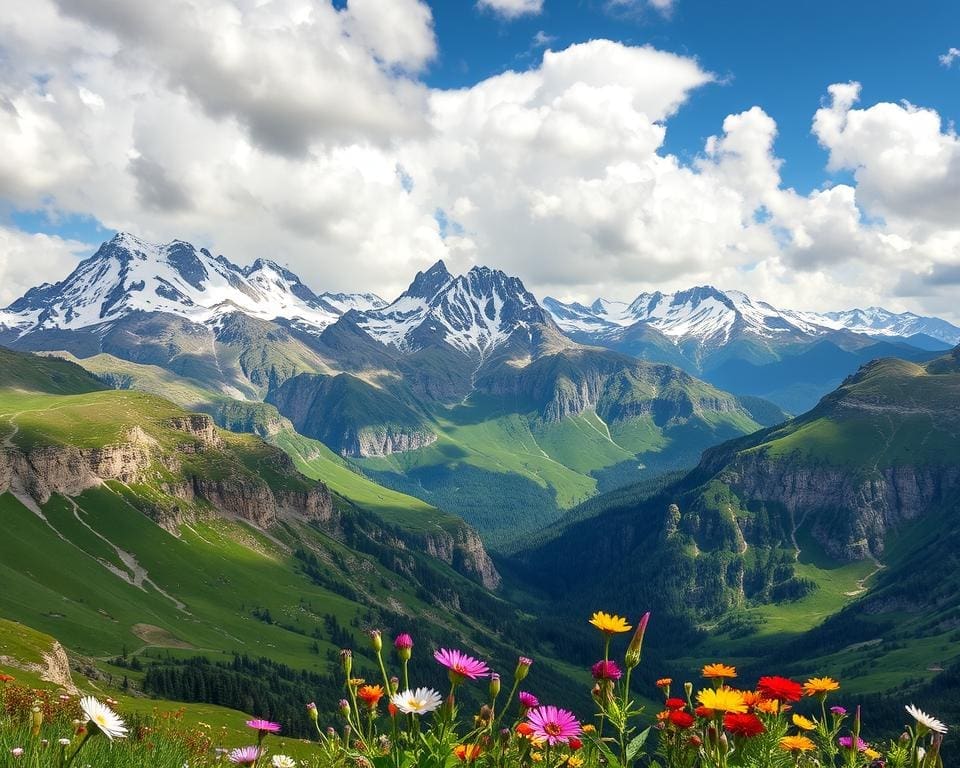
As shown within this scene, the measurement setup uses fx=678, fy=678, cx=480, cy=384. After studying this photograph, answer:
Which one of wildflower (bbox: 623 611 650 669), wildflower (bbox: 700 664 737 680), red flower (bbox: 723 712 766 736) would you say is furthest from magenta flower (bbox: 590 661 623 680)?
red flower (bbox: 723 712 766 736)

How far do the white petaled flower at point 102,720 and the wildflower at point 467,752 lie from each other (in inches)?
135

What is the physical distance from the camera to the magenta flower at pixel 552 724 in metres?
7.09

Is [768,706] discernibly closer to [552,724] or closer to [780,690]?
[780,690]

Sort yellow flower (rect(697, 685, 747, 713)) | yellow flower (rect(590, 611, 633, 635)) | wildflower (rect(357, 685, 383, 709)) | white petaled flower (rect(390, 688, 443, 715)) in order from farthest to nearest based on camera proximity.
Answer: yellow flower (rect(590, 611, 633, 635)) < wildflower (rect(357, 685, 383, 709)) < yellow flower (rect(697, 685, 747, 713)) < white petaled flower (rect(390, 688, 443, 715))

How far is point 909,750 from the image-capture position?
9.37 metres

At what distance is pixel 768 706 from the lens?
8.54 metres

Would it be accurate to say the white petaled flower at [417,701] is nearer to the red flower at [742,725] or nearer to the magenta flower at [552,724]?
the magenta flower at [552,724]

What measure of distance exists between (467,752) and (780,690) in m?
3.90

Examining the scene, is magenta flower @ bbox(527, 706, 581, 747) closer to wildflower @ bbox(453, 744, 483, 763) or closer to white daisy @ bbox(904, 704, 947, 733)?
wildflower @ bbox(453, 744, 483, 763)

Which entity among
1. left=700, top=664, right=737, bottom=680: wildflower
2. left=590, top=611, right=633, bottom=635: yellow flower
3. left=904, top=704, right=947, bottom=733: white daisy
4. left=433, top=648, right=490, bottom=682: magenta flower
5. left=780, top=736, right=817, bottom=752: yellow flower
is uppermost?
left=590, top=611, right=633, bottom=635: yellow flower

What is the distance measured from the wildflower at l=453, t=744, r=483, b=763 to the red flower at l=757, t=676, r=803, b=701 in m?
3.61

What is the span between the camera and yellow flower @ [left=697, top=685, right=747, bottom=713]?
7.08 m

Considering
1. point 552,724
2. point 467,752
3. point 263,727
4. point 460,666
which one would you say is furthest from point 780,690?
point 263,727

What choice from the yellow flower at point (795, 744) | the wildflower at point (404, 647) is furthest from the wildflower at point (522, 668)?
the yellow flower at point (795, 744)
